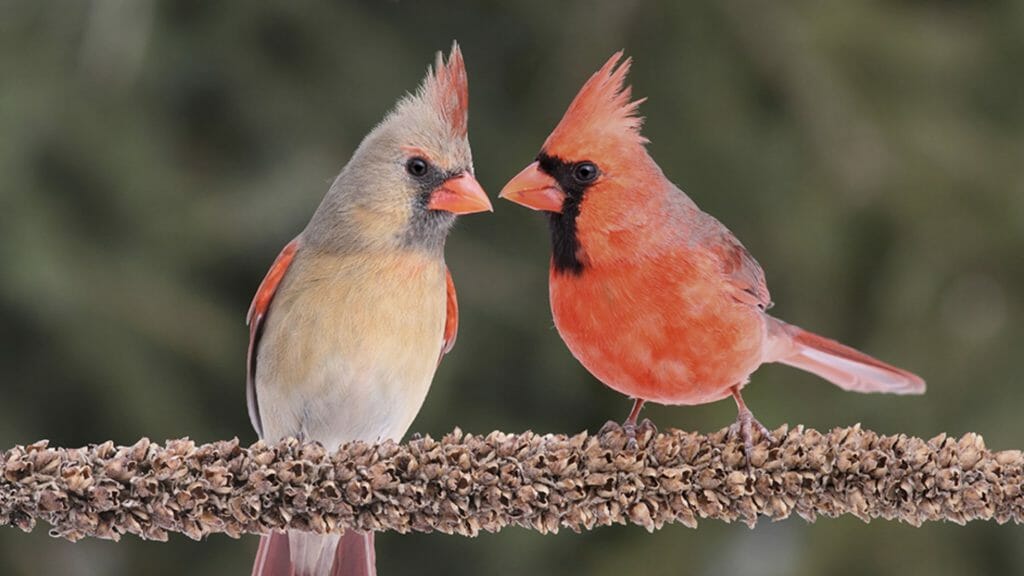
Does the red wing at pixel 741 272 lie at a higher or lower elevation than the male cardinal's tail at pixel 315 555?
higher

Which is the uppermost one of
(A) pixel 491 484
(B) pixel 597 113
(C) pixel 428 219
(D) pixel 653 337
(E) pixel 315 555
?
(B) pixel 597 113

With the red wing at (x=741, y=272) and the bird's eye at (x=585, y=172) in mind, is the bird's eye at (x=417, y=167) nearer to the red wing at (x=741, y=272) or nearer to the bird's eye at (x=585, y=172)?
the bird's eye at (x=585, y=172)

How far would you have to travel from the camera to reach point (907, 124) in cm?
309

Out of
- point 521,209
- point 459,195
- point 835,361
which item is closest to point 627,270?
point 459,195

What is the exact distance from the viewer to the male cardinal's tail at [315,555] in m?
1.52

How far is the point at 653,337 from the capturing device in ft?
4.41

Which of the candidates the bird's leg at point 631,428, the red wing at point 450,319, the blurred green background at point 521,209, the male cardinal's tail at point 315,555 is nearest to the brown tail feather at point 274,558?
the male cardinal's tail at point 315,555

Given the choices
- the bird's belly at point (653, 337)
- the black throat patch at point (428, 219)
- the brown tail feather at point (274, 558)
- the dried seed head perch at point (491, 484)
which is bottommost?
the brown tail feather at point (274, 558)

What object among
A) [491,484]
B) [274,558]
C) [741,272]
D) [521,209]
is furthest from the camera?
[521,209]

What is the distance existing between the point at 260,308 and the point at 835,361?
0.68 m

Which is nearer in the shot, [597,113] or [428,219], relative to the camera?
[597,113]

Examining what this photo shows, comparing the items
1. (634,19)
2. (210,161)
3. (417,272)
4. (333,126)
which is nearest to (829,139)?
(634,19)

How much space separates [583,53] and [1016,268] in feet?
3.55

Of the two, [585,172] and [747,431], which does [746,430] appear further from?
[585,172]
